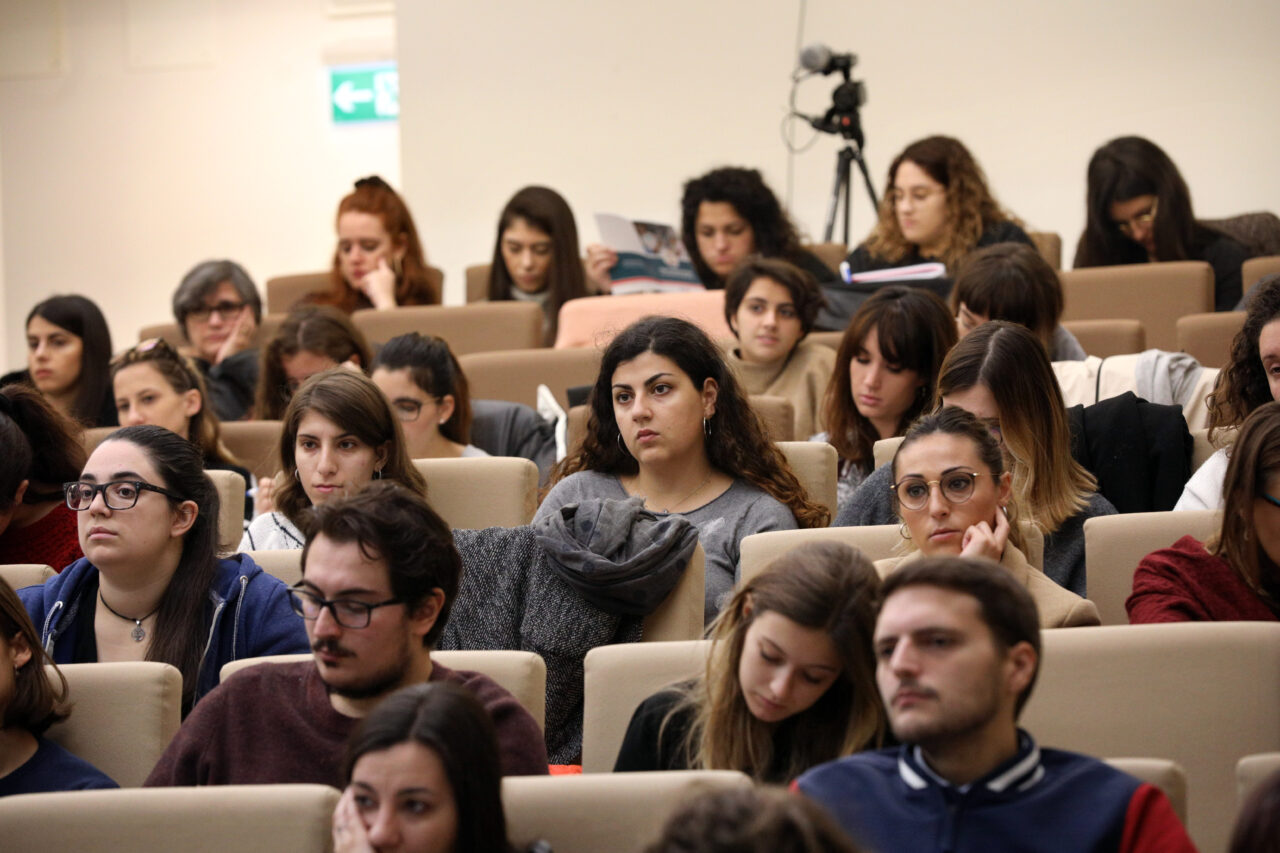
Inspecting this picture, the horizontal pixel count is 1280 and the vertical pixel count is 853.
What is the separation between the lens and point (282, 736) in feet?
6.61

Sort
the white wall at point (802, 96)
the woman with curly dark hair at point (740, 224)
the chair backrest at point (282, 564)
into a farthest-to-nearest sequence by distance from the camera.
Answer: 1. the white wall at point (802, 96)
2. the woman with curly dark hair at point (740, 224)
3. the chair backrest at point (282, 564)

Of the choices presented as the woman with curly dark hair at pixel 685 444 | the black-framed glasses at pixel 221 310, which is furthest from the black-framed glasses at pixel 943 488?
the black-framed glasses at pixel 221 310

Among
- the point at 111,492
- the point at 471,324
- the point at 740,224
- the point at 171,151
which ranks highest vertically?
the point at 171,151

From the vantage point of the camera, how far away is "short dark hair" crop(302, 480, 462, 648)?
202cm

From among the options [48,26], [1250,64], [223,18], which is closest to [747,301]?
[1250,64]

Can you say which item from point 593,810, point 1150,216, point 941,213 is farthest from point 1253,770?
point 1150,216

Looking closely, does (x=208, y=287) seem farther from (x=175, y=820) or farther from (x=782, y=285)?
(x=175, y=820)

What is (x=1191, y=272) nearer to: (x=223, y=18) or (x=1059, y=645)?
(x=1059, y=645)

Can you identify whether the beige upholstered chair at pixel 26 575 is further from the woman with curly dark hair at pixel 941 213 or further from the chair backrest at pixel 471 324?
the woman with curly dark hair at pixel 941 213

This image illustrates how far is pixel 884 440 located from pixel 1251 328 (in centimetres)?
74

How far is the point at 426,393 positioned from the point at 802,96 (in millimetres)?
3253

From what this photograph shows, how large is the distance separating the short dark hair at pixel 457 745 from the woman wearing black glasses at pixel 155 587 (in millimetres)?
899

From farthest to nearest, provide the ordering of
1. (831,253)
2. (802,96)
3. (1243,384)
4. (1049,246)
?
(802,96), (831,253), (1049,246), (1243,384)

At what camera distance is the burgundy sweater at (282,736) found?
1981mm
